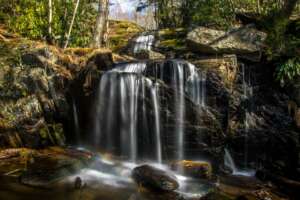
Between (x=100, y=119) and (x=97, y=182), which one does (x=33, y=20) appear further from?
(x=97, y=182)

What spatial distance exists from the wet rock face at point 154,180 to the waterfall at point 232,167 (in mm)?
3732

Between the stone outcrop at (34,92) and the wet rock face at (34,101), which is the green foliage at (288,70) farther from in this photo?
the wet rock face at (34,101)

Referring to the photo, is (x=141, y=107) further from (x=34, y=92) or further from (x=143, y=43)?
(x=143, y=43)

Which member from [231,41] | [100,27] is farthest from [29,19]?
[231,41]

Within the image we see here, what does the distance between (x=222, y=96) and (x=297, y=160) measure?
370 centimetres

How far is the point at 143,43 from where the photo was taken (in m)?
19.4

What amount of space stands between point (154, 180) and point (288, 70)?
7118mm

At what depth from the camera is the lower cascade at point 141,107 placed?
11.7 meters

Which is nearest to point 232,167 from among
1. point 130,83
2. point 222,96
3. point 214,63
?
point 222,96

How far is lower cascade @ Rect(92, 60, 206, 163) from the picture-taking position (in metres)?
11.7

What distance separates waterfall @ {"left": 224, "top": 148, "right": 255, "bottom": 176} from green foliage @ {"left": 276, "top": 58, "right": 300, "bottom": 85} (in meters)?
3.56

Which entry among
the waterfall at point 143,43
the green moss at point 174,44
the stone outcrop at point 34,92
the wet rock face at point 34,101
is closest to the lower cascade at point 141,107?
the stone outcrop at point 34,92

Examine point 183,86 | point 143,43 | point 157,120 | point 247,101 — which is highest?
point 143,43

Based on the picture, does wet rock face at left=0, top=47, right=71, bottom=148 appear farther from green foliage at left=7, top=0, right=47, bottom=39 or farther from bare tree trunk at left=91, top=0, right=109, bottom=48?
bare tree trunk at left=91, top=0, right=109, bottom=48
